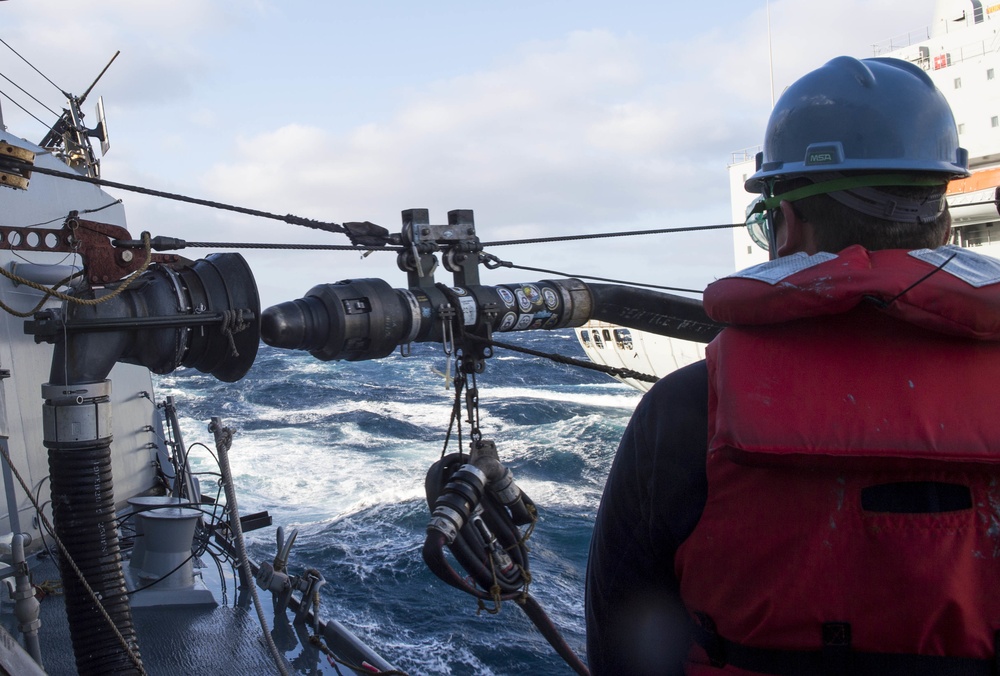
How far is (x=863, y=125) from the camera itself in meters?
1.76

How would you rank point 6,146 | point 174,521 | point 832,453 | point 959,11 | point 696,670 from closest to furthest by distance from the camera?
1. point 832,453
2. point 696,670
3. point 6,146
4. point 174,521
5. point 959,11

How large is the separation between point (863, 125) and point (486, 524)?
8.71ft

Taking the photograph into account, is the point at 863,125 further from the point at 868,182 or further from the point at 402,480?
the point at 402,480

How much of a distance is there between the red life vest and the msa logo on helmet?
27 cm

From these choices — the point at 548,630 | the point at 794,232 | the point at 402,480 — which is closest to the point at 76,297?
the point at 548,630

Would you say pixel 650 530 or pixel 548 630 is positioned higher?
pixel 650 530

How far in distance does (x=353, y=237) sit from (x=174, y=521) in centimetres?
495

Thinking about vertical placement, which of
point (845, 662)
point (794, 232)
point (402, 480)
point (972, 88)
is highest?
point (972, 88)

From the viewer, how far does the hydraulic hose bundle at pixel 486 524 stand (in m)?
3.69

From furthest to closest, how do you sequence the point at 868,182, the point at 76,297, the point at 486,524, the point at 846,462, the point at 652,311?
1. the point at 652,311
2. the point at 486,524
3. the point at 76,297
4. the point at 868,182
5. the point at 846,462

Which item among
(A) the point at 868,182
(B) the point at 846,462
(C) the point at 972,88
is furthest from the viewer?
(C) the point at 972,88

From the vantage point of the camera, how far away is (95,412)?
12.5 feet

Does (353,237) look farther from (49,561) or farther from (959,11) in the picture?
(959,11)

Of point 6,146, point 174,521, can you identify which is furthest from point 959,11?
point 6,146
